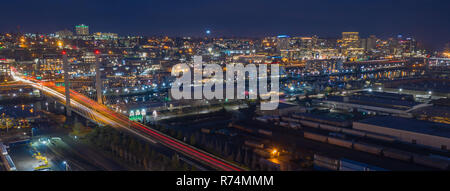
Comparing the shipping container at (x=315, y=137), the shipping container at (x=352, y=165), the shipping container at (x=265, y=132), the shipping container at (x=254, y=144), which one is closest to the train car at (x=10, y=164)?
the shipping container at (x=254, y=144)

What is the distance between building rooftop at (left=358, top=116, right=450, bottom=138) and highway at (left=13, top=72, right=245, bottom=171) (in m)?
4.33

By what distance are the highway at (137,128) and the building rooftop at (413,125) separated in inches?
170

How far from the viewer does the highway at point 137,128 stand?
4.26 meters

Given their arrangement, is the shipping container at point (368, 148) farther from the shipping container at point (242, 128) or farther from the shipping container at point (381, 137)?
the shipping container at point (242, 128)

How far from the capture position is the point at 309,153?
5797mm

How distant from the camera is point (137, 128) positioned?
21.1ft

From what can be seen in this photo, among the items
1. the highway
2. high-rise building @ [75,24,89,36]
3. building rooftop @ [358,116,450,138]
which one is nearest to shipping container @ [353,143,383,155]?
building rooftop @ [358,116,450,138]

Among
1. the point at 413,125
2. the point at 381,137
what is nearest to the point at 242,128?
the point at 381,137

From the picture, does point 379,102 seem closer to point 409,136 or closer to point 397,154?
point 409,136

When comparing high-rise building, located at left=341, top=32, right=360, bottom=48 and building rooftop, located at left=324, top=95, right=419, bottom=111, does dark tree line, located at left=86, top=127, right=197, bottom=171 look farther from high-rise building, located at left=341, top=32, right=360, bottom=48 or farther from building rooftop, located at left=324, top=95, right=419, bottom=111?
high-rise building, located at left=341, top=32, right=360, bottom=48

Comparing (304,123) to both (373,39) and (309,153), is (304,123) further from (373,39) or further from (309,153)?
(373,39)

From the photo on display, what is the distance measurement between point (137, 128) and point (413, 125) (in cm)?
578

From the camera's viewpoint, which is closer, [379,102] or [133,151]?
[133,151]

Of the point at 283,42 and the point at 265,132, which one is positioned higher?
the point at 283,42
